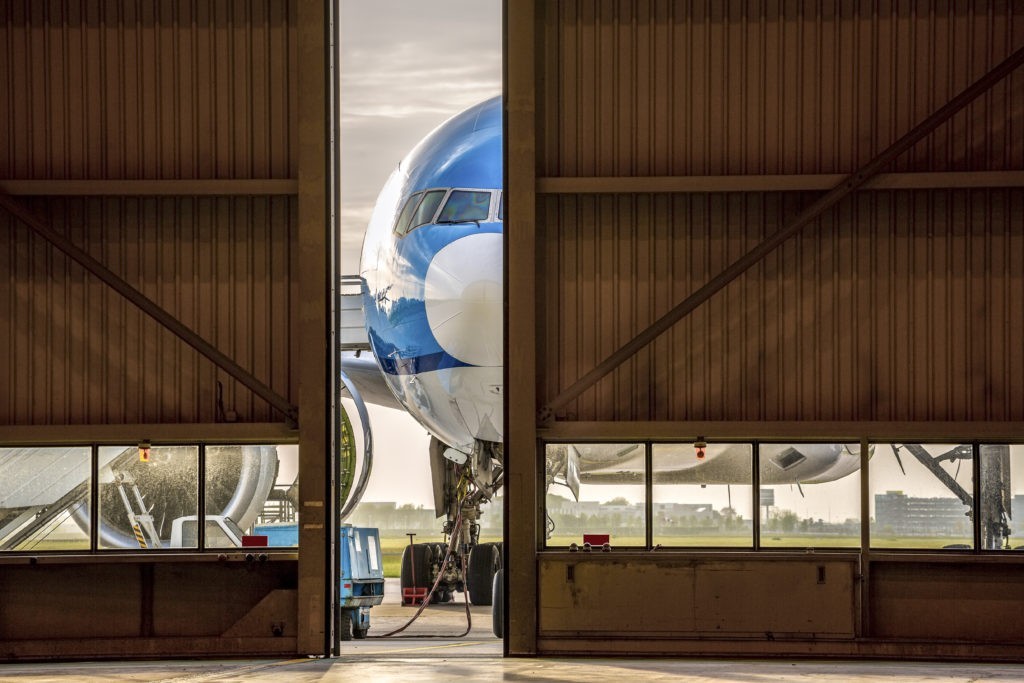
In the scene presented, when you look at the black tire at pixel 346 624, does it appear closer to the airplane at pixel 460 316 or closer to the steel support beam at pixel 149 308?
the airplane at pixel 460 316

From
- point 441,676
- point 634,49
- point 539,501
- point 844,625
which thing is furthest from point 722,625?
point 634,49

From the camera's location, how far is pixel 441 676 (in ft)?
34.2

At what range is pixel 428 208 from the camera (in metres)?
15.9

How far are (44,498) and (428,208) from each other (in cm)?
568

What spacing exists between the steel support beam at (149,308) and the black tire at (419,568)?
41.5 feet

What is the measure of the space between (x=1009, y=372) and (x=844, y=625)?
115 inches

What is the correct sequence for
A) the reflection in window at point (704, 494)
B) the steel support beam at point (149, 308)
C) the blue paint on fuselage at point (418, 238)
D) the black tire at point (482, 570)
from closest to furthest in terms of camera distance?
1. the steel support beam at point (149, 308)
2. the reflection in window at point (704, 494)
3. the blue paint on fuselage at point (418, 238)
4. the black tire at point (482, 570)

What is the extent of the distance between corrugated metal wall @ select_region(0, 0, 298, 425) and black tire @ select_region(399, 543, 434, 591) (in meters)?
12.6

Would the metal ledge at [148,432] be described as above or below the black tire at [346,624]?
above

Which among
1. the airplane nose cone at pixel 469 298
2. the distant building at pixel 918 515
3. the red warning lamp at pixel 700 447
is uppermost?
the airplane nose cone at pixel 469 298

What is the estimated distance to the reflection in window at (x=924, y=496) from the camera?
492 inches

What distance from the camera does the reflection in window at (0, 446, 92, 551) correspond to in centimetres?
1284

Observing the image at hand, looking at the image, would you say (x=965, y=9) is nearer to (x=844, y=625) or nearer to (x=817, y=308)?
(x=817, y=308)

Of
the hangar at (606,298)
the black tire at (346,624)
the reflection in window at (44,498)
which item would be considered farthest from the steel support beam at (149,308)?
the black tire at (346,624)
